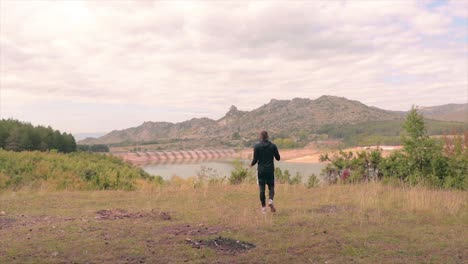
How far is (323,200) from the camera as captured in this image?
445 inches

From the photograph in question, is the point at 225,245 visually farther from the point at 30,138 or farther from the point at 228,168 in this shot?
the point at 30,138

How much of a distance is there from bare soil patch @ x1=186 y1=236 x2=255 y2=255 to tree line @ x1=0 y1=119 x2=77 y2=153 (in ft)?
158

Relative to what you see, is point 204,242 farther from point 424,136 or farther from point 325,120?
point 325,120

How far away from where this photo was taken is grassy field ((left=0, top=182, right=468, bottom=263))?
18.9 ft

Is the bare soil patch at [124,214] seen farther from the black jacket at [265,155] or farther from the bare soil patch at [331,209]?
the bare soil patch at [331,209]

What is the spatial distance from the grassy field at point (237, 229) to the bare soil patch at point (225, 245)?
0.03m

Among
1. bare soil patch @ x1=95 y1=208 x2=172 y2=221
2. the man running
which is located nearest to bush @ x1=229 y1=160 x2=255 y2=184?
bare soil patch @ x1=95 y1=208 x2=172 y2=221

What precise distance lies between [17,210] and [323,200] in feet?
28.7

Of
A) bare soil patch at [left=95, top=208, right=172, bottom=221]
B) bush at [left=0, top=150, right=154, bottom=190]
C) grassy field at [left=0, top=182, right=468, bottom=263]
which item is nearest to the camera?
grassy field at [left=0, top=182, right=468, bottom=263]

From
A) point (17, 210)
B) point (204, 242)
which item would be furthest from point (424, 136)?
point (17, 210)

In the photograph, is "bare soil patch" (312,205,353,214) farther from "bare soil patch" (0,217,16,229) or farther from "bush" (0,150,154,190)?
"bush" (0,150,154,190)

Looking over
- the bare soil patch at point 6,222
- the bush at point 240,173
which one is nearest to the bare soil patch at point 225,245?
the bare soil patch at point 6,222

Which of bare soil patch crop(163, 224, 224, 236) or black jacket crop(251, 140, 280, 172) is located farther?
black jacket crop(251, 140, 280, 172)

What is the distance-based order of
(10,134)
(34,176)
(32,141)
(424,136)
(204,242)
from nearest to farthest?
(204,242) < (424,136) < (34,176) < (10,134) < (32,141)
